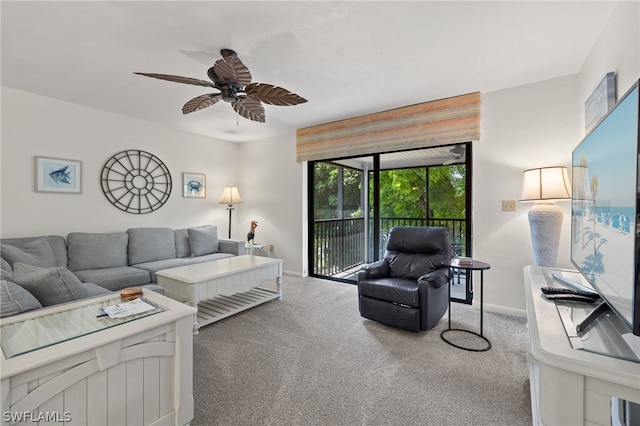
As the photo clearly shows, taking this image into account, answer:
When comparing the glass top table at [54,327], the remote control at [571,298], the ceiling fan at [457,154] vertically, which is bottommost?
the glass top table at [54,327]

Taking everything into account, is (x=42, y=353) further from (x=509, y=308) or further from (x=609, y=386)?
(x=509, y=308)

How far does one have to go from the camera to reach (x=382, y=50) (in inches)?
89.8

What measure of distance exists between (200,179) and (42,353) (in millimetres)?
4112

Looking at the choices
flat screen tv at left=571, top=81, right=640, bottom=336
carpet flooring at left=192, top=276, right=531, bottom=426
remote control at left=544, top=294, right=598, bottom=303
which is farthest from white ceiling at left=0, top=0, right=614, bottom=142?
carpet flooring at left=192, top=276, right=531, bottom=426

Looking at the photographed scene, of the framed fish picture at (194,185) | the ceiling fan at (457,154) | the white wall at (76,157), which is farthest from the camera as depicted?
the framed fish picture at (194,185)

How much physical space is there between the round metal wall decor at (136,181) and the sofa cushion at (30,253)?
999 mm

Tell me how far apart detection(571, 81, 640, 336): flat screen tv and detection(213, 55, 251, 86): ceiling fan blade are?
1980 millimetres

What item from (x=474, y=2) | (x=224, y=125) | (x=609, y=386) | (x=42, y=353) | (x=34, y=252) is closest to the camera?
(x=609, y=386)

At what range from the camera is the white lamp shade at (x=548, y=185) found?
8.04 feet

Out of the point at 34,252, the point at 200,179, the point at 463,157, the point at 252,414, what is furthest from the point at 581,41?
the point at 34,252

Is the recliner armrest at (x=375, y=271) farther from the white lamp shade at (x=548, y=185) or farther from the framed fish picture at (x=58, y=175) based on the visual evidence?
the framed fish picture at (x=58, y=175)

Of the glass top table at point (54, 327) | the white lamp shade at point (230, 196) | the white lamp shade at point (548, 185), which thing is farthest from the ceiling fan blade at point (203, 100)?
→ the white lamp shade at point (548, 185)

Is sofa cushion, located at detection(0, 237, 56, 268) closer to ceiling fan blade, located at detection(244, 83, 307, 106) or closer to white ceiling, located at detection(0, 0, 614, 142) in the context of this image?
white ceiling, located at detection(0, 0, 614, 142)

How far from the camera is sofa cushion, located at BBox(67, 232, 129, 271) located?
3.20 m
